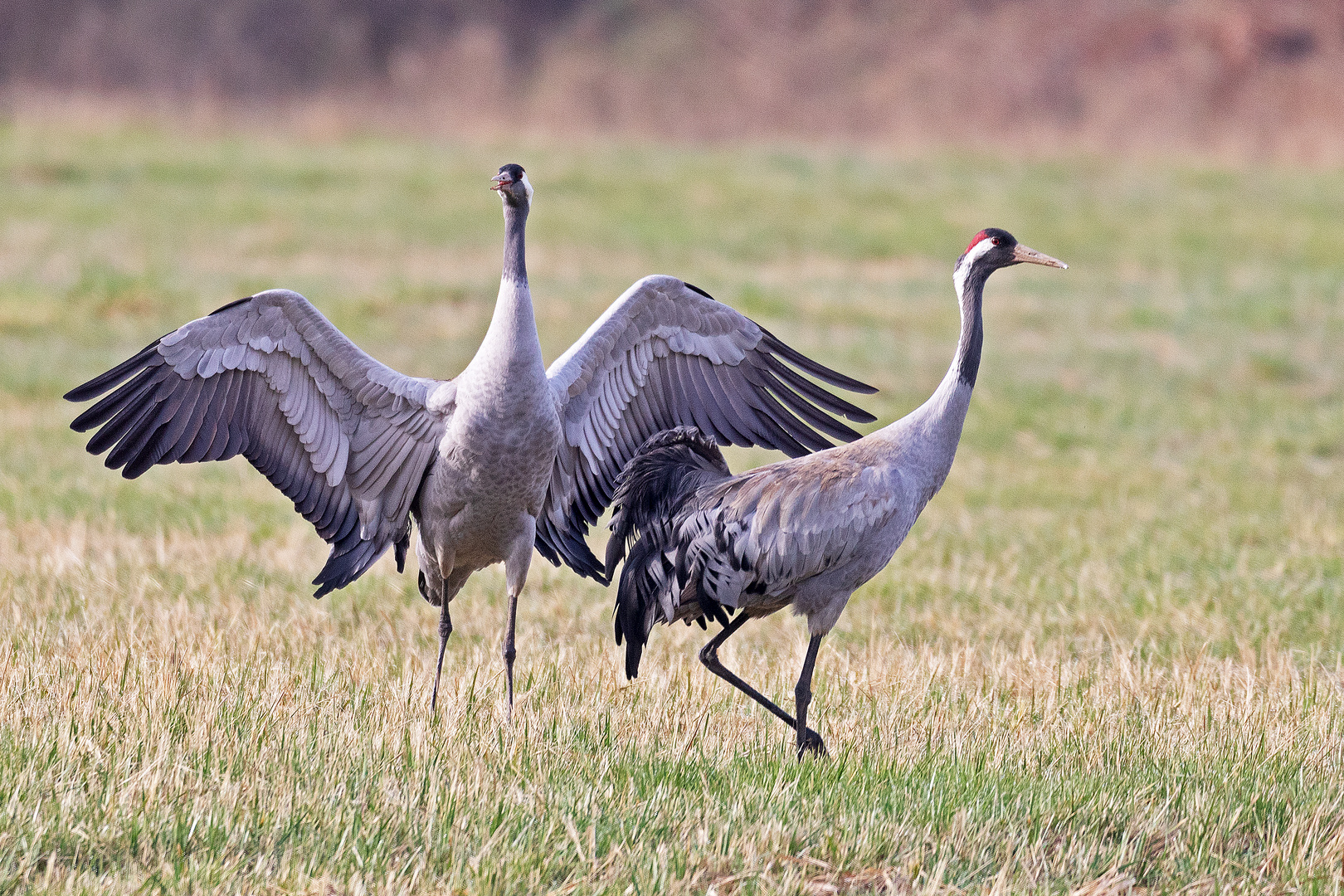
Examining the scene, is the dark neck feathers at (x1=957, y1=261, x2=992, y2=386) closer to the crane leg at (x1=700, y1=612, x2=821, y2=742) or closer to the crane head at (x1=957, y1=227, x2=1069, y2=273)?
the crane head at (x1=957, y1=227, x2=1069, y2=273)

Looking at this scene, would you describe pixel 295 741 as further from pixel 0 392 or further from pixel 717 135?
pixel 717 135

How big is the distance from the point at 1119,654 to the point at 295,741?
3198 millimetres

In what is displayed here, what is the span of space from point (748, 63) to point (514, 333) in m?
29.4

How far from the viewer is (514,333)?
5250mm

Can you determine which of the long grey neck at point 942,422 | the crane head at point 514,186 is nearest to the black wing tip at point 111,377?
the crane head at point 514,186

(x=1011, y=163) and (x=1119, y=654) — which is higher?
(x=1011, y=163)

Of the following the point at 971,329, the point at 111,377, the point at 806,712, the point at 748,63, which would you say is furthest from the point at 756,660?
the point at 748,63

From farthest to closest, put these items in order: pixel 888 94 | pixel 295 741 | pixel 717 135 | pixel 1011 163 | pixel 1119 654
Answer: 1. pixel 888 94
2. pixel 717 135
3. pixel 1011 163
4. pixel 1119 654
5. pixel 295 741

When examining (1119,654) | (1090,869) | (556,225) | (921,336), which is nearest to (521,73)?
(556,225)

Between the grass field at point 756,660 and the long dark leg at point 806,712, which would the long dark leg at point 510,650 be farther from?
the long dark leg at point 806,712

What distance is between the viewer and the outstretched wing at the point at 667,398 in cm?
602

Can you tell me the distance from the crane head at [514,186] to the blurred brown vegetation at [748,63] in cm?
2247

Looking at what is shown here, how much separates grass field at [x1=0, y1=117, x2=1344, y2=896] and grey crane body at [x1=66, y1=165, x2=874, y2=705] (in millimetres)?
474

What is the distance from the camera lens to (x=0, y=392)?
11.9 m
